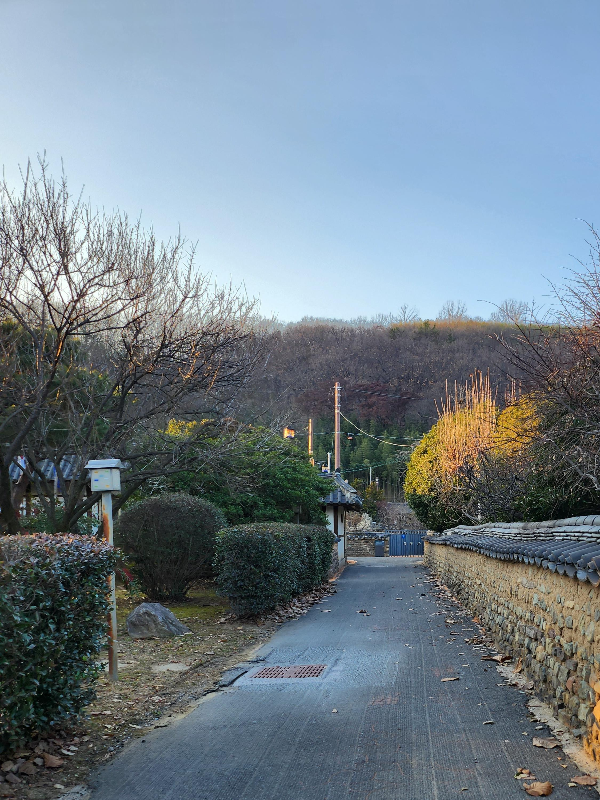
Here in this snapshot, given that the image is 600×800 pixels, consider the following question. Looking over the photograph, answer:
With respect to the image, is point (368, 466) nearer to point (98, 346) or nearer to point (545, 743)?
point (98, 346)

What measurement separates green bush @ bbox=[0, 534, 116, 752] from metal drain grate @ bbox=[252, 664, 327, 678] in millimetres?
2861

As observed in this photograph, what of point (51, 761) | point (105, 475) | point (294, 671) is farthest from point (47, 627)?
point (294, 671)

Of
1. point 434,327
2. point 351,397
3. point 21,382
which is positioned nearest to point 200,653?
point 21,382

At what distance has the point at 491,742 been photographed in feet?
18.0

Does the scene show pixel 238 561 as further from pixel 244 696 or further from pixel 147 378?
pixel 244 696

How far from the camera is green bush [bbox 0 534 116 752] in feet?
15.6

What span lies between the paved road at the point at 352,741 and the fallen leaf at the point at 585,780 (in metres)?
0.09

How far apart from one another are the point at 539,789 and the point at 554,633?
2.29 metres

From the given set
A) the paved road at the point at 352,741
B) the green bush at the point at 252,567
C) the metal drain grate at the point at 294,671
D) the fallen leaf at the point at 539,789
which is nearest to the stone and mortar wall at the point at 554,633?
the paved road at the point at 352,741

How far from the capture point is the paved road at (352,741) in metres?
4.70

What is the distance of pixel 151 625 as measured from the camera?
447 inches

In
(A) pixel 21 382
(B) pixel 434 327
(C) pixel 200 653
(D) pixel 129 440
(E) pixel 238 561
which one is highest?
(B) pixel 434 327

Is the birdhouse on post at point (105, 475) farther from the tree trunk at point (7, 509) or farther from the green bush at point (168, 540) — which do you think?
the green bush at point (168, 540)

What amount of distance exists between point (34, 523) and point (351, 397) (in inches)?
2162
